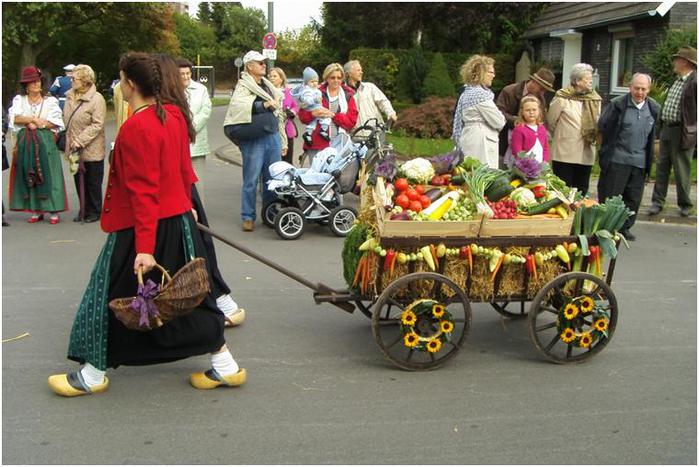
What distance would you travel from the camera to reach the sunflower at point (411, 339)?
4.99 metres

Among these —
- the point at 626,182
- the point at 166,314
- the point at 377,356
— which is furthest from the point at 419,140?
the point at 166,314

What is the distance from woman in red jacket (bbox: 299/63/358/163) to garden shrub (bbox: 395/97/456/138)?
9.47 meters

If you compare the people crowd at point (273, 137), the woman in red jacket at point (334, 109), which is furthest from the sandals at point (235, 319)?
the woman in red jacket at point (334, 109)

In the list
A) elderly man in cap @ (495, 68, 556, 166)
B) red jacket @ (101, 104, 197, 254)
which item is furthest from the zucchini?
elderly man in cap @ (495, 68, 556, 166)

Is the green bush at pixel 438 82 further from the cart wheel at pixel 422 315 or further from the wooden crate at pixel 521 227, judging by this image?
the cart wheel at pixel 422 315

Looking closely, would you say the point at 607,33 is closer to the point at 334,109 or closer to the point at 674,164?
the point at 674,164

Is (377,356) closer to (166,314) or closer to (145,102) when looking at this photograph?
(166,314)

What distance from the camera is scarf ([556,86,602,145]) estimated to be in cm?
935

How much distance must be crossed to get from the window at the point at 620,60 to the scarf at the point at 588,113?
50.0 ft

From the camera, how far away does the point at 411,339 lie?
500 centimetres

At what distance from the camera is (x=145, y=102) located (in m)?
4.48

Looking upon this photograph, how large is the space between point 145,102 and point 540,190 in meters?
2.57

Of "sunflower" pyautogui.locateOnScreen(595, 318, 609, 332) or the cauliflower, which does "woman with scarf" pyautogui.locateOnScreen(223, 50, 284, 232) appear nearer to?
the cauliflower

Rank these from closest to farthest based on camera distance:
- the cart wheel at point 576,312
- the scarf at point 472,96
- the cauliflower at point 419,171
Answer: the cart wheel at point 576,312 → the cauliflower at point 419,171 → the scarf at point 472,96
